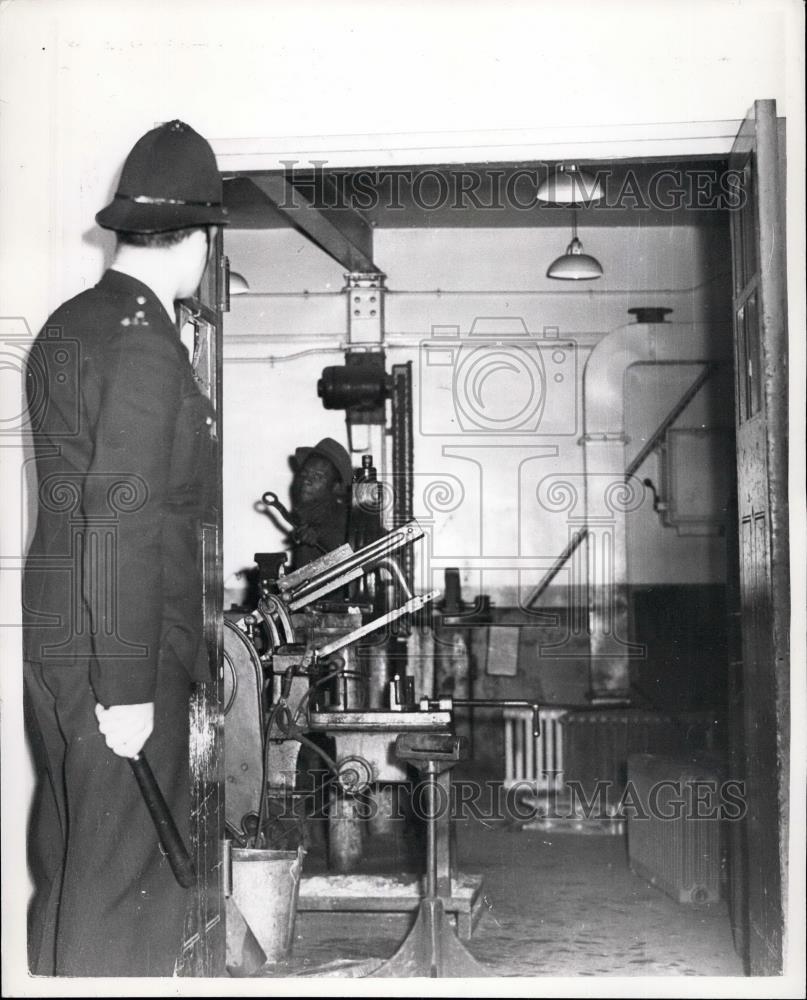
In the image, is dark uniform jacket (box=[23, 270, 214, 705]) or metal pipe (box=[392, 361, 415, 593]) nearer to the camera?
dark uniform jacket (box=[23, 270, 214, 705])

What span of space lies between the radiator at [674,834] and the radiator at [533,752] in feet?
3.71

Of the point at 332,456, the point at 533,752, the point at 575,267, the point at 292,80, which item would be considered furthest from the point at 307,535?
the point at 292,80

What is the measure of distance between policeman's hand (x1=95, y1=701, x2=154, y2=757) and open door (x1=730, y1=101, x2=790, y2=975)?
172 centimetres

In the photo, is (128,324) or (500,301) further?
(500,301)

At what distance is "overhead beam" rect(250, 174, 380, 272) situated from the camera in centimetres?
605

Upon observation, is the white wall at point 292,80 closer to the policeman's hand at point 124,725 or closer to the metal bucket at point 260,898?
the policeman's hand at point 124,725

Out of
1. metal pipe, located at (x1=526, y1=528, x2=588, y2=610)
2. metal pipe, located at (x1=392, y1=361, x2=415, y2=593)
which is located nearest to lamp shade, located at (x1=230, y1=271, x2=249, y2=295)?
metal pipe, located at (x1=392, y1=361, x2=415, y2=593)

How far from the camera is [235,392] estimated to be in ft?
24.7

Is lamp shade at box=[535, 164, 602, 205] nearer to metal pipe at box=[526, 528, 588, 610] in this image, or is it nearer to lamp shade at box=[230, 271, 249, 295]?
lamp shade at box=[230, 271, 249, 295]

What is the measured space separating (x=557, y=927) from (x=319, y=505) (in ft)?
7.93

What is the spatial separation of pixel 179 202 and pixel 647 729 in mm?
4664

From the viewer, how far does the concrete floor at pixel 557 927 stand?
423 cm

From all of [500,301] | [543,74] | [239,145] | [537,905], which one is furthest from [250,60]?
[500,301]

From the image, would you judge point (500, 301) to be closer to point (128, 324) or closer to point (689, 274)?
point (689, 274)
